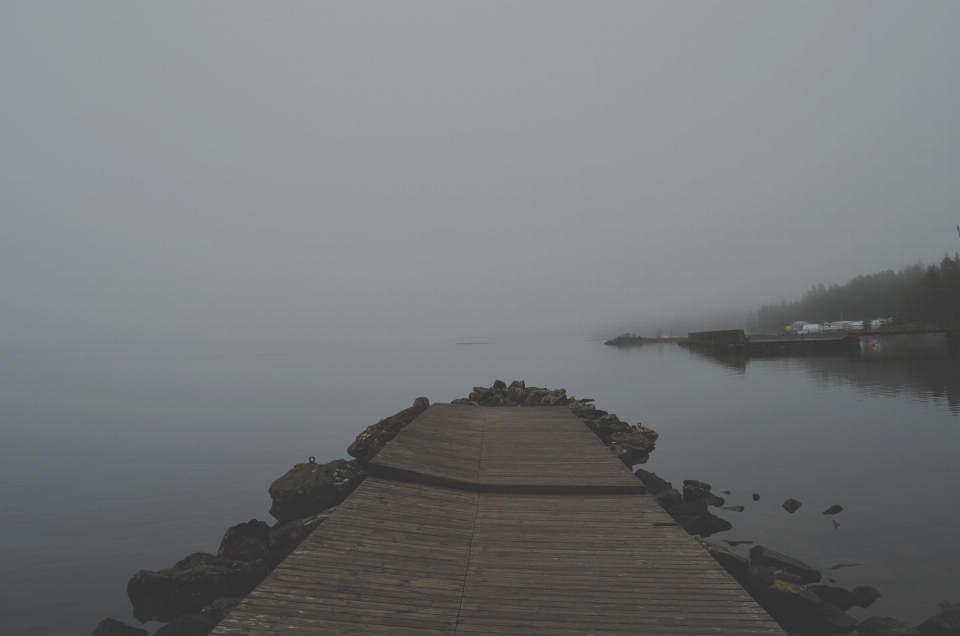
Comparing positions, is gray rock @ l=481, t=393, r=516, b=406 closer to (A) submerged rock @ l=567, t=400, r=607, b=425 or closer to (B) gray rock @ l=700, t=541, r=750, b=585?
(A) submerged rock @ l=567, t=400, r=607, b=425

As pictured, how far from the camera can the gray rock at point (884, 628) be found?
5.48 meters

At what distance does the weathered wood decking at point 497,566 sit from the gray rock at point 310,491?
238 cm

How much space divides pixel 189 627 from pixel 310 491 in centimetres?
457

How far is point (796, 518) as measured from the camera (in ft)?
32.4

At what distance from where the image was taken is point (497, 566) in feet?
16.1

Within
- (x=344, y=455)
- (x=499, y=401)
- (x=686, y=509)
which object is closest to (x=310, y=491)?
(x=686, y=509)

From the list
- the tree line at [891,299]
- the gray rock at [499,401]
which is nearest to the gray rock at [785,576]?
the gray rock at [499,401]

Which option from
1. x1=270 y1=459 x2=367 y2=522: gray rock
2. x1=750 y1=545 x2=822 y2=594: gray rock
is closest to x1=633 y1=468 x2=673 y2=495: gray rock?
x1=750 y1=545 x2=822 y2=594: gray rock

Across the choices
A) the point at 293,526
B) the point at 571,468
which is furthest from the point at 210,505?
the point at 571,468

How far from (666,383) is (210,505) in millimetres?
33302

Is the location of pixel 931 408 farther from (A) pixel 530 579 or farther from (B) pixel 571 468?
(A) pixel 530 579

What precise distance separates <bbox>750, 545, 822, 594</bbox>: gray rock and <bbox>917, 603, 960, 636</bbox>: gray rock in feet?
4.85

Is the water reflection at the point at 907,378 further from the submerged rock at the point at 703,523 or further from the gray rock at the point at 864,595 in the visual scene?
the gray rock at the point at 864,595

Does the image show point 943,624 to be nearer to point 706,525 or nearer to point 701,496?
point 706,525
